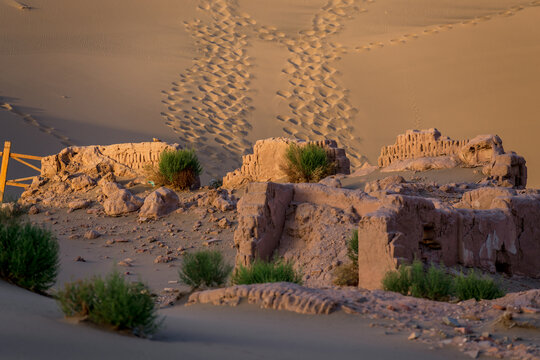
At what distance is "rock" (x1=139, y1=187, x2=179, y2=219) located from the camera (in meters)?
14.2

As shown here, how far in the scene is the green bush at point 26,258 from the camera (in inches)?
271

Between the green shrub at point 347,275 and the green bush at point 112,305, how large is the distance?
13.3 feet

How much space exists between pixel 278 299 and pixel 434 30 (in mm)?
37543

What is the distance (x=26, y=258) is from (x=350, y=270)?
155 inches

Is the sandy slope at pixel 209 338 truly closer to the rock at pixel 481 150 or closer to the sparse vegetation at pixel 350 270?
the sparse vegetation at pixel 350 270

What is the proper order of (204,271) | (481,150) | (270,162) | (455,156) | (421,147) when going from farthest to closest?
(270,162), (421,147), (455,156), (481,150), (204,271)

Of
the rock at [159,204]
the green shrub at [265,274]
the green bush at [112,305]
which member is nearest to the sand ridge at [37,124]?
the rock at [159,204]

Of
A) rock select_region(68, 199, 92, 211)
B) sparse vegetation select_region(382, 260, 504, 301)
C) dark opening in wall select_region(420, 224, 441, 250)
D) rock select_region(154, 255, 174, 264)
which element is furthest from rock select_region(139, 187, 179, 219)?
sparse vegetation select_region(382, 260, 504, 301)

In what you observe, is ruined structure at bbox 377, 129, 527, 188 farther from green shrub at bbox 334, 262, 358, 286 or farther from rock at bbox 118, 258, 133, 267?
rock at bbox 118, 258, 133, 267

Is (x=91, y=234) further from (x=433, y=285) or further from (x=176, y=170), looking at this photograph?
(x=433, y=285)

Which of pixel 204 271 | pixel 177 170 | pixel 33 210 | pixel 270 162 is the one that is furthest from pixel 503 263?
pixel 33 210

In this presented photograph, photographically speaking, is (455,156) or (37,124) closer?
(455,156)

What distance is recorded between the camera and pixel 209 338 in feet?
17.1

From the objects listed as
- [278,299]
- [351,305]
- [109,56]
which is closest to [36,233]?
[278,299]
